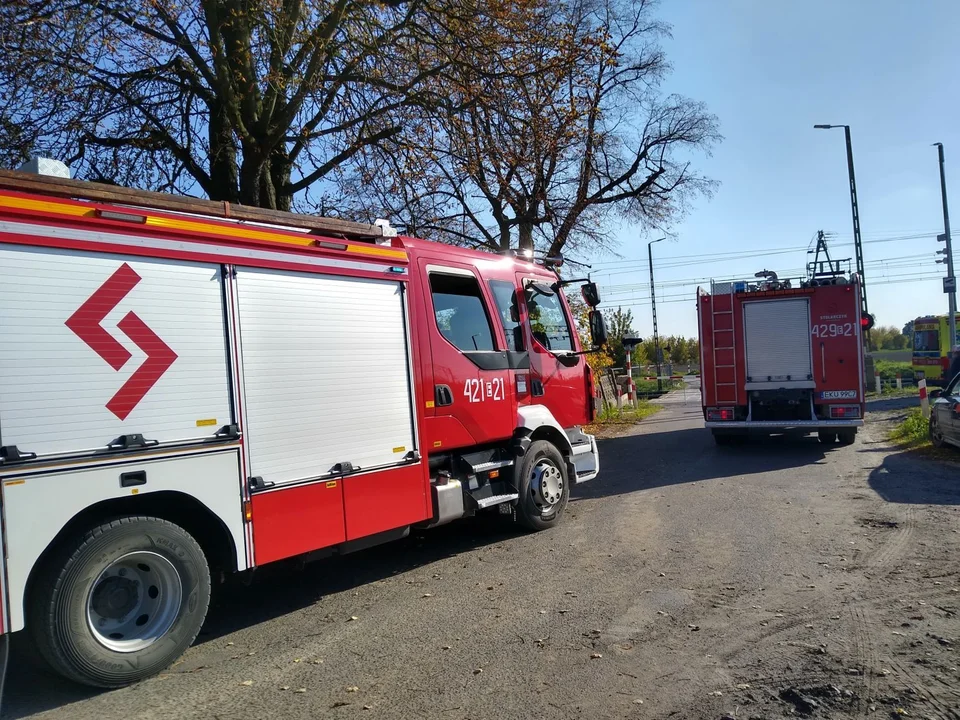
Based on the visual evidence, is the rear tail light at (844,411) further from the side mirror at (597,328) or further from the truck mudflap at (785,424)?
the side mirror at (597,328)

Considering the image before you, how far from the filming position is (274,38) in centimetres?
991

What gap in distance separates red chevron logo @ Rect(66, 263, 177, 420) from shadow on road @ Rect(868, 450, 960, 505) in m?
8.00

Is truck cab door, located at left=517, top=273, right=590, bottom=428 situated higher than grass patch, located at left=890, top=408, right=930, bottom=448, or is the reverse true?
truck cab door, located at left=517, top=273, right=590, bottom=428

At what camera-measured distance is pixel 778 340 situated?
44.8 feet

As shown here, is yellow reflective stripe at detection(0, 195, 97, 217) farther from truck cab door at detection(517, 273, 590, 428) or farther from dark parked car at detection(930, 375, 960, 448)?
dark parked car at detection(930, 375, 960, 448)

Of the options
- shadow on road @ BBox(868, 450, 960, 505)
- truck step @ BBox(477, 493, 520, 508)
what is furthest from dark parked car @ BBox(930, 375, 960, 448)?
truck step @ BBox(477, 493, 520, 508)

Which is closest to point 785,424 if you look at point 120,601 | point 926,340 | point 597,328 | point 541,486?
point 597,328

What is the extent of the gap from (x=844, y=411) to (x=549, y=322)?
739 centimetres

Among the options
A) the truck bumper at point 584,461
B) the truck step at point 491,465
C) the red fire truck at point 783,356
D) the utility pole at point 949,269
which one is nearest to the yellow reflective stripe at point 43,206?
the truck step at point 491,465

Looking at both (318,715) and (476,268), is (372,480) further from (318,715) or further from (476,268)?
(476,268)

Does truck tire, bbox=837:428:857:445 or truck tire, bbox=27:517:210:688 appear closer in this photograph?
truck tire, bbox=27:517:210:688

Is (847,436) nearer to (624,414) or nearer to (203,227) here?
(624,414)

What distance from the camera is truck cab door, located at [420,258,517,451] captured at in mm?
6605

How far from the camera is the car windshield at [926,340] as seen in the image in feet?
93.8
